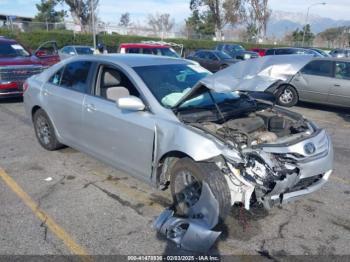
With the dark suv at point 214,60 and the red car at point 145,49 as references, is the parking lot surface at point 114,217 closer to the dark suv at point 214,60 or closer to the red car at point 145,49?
the red car at point 145,49

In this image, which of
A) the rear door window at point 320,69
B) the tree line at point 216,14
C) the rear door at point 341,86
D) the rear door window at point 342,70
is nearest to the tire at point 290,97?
the rear door window at point 320,69

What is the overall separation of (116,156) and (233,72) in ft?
5.64

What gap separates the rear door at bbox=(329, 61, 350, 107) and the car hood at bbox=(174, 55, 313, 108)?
677 cm

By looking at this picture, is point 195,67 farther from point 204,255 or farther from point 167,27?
point 167,27

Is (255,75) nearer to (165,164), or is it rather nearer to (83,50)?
(165,164)

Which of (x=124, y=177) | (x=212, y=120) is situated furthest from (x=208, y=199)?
(x=124, y=177)

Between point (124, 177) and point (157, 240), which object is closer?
point (157, 240)

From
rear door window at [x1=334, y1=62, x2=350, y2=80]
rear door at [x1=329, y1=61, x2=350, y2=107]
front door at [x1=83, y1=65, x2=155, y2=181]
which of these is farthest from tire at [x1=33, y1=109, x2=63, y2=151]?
rear door window at [x1=334, y1=62, x2=350, y2=80]

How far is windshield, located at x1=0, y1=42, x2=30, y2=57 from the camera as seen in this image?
36.1 feet

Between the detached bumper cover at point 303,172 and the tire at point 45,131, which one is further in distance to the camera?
the tire at point 45,131

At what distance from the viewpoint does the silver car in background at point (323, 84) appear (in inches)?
387

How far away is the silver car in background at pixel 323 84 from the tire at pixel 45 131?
634 cm

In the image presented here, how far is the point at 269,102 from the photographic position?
4.86 meters

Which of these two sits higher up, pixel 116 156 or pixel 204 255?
pixel 116 156
